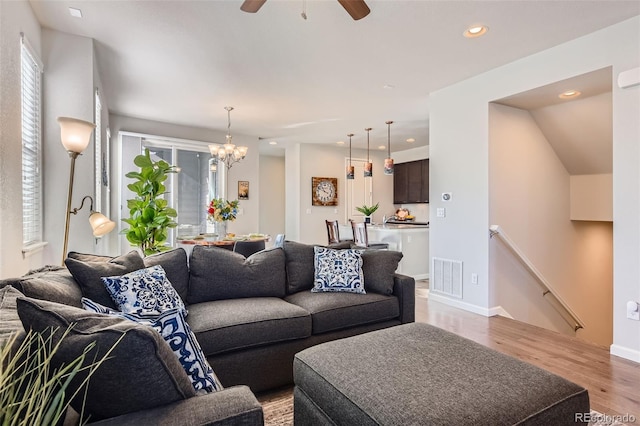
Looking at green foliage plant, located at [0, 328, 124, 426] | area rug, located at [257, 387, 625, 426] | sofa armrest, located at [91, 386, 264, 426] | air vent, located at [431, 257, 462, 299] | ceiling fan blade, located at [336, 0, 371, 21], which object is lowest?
area rug, located at [257, 387, 625, 426]

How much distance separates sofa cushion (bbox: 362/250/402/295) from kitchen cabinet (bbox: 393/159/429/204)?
17.0ft

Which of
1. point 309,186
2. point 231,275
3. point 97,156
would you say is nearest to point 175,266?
point 231,275

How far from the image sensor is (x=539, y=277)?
160 inches

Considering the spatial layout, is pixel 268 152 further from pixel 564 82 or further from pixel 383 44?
pixel 564 82

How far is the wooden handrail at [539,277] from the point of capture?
12.5 ft

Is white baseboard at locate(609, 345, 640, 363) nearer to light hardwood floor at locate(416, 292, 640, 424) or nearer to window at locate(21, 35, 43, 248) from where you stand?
light hardwood floor at locate(416, 292, 640, 424)

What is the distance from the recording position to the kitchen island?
5898 millimetres

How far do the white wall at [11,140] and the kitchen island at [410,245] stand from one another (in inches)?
192

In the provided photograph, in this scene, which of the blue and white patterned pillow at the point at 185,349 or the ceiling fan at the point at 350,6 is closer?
the blue and white patterned pillow at the point at 185,349

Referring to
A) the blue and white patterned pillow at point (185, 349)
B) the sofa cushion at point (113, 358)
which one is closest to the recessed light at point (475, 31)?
the blue and white patterned pillow at point (185, 349)

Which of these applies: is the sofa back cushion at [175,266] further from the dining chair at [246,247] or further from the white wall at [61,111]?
the dining chair at [246,247]

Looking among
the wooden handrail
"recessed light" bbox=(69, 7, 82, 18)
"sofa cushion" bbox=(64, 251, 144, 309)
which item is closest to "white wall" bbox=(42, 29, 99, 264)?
"recessed light" bbox=(69, 7, 82, 18)

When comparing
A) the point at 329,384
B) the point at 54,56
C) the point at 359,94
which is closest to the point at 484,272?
the point at 359,94

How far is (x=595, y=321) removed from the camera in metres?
4.87
